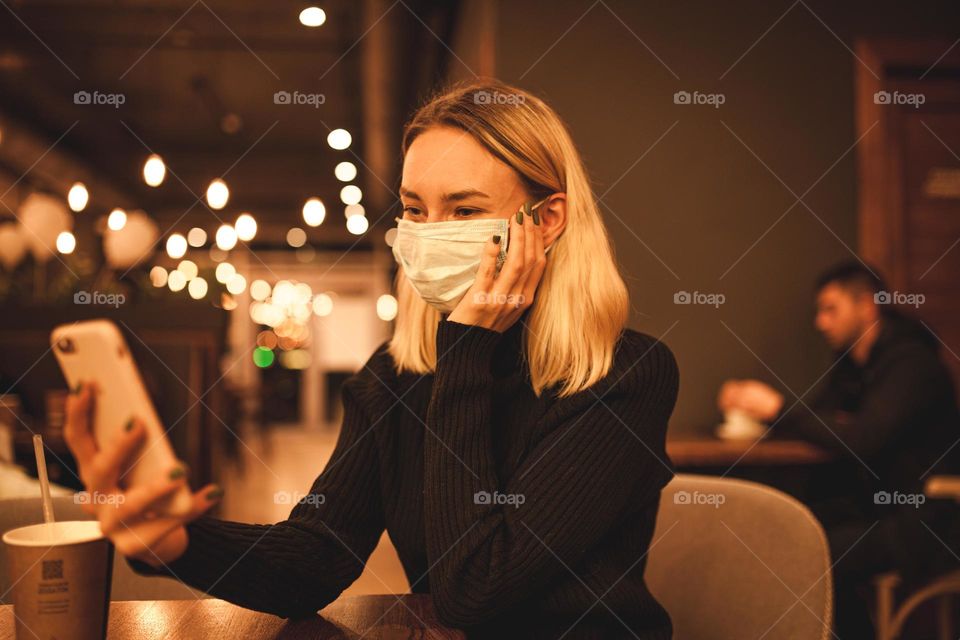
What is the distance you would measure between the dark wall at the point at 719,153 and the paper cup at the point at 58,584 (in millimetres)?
2656

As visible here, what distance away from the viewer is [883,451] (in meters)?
2.65

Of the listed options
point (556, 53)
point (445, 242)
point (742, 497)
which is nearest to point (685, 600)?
point (742, 497)

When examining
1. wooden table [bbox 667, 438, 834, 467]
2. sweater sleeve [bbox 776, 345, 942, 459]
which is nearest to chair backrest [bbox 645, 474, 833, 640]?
wooden table [bbox 667, 438, 834, 467]

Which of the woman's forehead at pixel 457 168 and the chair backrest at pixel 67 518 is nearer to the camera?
the woman's forehead at pixel 457 168

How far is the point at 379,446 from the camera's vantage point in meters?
1.39

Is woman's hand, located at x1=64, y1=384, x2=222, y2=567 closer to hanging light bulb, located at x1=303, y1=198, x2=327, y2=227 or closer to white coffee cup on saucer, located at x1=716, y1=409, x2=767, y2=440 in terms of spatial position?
white coffee cup on saucer, located at x1=716, y1=409, x2=767, y2=440

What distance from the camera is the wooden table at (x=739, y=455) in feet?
8.82

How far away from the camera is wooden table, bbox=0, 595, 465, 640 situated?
1.01 metres

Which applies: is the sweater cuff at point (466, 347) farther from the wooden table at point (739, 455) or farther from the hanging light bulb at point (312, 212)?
the hanging light bulb at point (312, 212)

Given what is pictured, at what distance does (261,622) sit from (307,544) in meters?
0.15

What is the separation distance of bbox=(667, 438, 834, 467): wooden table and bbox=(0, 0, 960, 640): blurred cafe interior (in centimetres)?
1

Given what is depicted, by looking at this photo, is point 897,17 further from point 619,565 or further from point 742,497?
point 619,565

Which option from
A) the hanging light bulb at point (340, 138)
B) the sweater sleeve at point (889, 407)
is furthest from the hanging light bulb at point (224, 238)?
the sweater sleeve at point (889, 407)

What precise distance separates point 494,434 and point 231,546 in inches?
18.8
